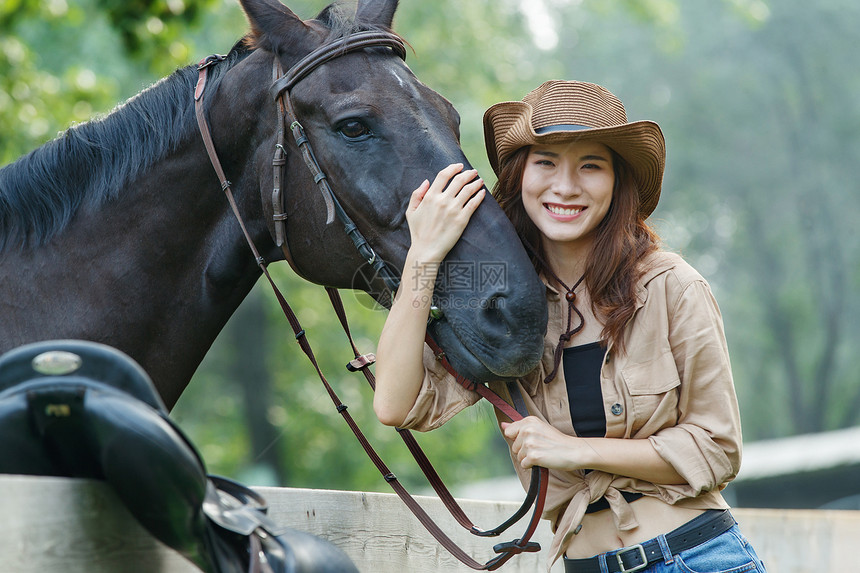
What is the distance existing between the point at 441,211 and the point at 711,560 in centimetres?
123

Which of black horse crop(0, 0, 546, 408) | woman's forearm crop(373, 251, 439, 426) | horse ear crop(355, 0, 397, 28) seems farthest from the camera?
horse ear crop(355, 0, 397, 28)

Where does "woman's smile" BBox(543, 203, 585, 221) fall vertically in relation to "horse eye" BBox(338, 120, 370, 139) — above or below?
below

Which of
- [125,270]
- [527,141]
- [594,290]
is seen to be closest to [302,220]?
[125,270]

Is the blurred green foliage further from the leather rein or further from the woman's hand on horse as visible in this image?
the woman's hand on horse

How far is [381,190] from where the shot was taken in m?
2.56

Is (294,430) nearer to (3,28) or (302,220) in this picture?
(3,28)

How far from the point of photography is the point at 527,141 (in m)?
2.51

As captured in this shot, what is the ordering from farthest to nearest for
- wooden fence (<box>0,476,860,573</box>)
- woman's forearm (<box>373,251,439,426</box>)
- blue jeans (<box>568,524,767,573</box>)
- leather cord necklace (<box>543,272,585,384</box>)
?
1. leather cord necklace (<box>543,272,585,384</box>)
2. woman's forearm (<box>373,251,439,426</box>)
3. blue jeans (<box>568,524,767,573</box>)
4. wooden fence (<box>0,476,860,573</box>)

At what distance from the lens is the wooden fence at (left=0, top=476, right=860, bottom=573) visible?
1457 mm

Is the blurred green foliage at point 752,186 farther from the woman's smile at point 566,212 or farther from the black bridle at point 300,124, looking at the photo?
the woman's smile at point 566,212

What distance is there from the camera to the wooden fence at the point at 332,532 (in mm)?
1457

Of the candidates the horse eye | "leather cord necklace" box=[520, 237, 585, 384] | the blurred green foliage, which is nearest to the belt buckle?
"leather cord necklace" box=[520, 237, 585, 384]

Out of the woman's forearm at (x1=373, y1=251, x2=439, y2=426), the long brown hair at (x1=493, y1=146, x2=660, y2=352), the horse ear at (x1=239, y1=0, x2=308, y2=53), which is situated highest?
the horse ear at (x1=239, y1=0, x2=308, y2=53)

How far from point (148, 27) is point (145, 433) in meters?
5.86
